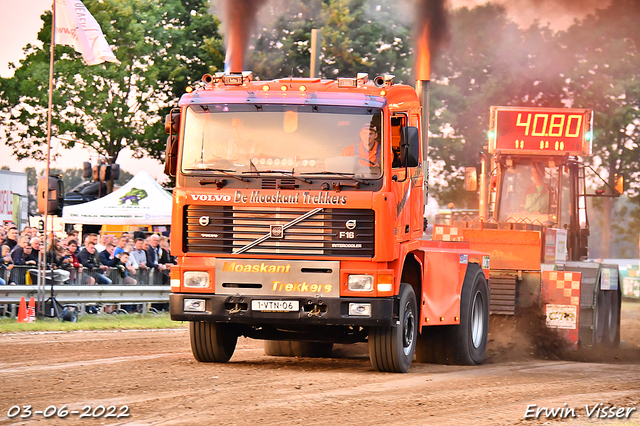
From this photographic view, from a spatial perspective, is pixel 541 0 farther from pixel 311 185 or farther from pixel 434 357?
pixel 311 185

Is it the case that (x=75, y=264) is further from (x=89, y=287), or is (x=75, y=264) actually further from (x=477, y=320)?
(x=477, y=320)

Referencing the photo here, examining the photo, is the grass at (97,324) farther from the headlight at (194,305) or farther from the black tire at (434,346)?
the black tire at (434,346)

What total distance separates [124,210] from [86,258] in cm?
874

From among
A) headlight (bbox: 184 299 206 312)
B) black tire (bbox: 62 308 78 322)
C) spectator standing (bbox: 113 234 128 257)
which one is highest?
spectator standing (bbox: 113 234 128 257)

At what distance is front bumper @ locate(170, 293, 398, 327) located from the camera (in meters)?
11.6

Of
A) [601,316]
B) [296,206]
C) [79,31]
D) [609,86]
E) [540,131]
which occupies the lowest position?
[601,316]

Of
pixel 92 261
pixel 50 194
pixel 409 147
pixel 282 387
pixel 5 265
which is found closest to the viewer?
pixel 282 387

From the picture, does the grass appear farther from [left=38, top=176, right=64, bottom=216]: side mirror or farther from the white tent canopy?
the white tent canopy

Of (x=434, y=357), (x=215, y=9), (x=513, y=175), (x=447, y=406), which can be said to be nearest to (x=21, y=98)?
(x=215, y=9)

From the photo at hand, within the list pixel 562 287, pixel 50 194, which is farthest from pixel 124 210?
pixel 562 287

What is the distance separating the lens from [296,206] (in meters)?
11.5

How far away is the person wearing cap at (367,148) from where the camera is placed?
11.6m

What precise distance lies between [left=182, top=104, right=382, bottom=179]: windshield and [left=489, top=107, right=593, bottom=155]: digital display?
8685 mm

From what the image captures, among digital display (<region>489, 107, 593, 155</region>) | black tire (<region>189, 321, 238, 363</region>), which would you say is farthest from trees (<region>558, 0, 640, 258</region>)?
black tire (<region>189, 321, 238, 363</region>)
